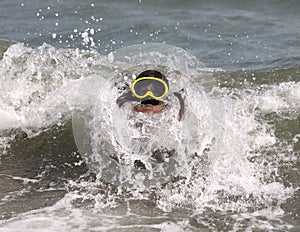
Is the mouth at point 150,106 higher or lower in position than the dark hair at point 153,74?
lower

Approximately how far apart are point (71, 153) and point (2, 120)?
1.16 meters

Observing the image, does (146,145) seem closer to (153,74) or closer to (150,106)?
(150,106)

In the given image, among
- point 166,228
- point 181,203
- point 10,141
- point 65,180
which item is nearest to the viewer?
point 166,228

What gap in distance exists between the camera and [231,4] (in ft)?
45.9

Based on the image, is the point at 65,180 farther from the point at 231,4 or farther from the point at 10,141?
the point at 231,4

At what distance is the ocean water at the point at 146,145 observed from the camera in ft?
19.7

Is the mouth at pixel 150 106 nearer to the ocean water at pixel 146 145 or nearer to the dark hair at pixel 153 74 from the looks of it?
the ocean water at pixel 146 145

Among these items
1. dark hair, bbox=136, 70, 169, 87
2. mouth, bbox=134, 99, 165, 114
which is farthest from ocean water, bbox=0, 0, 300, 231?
dark hair, bbox=136, 70, 169, 87

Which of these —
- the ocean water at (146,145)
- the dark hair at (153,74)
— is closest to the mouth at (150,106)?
the ocean water at (146,145)

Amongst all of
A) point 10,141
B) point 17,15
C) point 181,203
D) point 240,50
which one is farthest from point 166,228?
point 17,15

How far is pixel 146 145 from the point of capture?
6410 millimetres

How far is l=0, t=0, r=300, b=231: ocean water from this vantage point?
19.7 feet

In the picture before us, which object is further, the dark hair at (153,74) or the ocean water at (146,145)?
the dark hair at (153,74)

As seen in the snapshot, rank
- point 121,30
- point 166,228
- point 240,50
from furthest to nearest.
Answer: point 121,30 < point 240,50 < point 166,228
